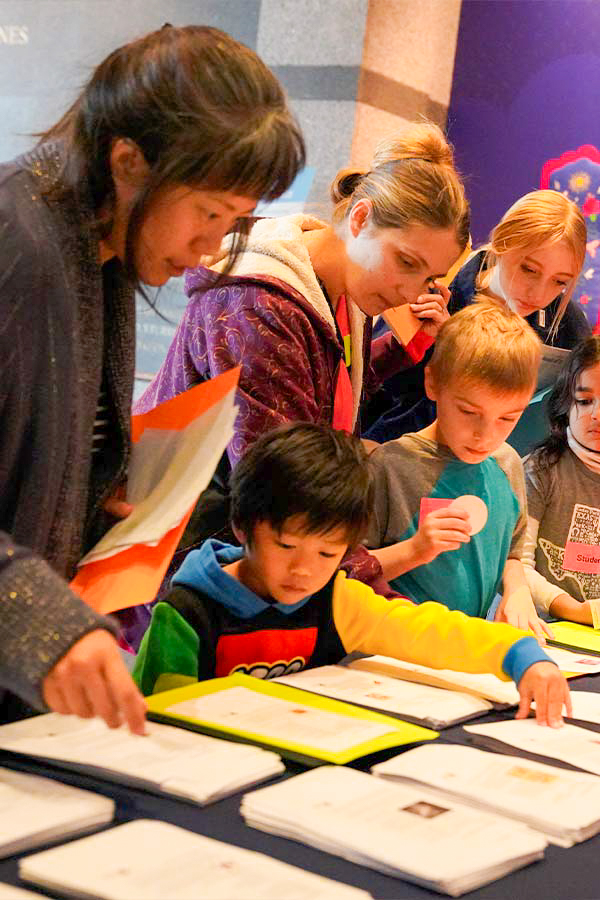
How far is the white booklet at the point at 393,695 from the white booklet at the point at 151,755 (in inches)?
11.4

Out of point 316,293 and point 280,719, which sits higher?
point 316,293

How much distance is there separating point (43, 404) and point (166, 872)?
44 centimetres

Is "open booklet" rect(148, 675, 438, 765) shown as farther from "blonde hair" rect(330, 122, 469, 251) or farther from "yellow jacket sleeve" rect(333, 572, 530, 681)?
"blonde hair" rect(330, 122, 469, 251)

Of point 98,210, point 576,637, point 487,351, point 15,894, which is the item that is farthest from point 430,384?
point 15,894

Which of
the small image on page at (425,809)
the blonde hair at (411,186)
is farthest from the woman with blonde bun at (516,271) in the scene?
the small image on page at (425,809)

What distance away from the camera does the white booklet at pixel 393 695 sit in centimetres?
148

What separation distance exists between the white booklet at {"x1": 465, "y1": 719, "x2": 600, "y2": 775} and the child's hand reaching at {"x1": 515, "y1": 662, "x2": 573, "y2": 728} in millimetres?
15

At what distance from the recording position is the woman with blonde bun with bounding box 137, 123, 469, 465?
5.87 ft

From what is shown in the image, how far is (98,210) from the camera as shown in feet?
3.84

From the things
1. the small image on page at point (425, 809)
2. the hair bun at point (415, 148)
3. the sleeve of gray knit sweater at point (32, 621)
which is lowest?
the small image on page at point (425, 809)

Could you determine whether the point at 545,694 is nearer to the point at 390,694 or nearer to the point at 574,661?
the point at 390,694

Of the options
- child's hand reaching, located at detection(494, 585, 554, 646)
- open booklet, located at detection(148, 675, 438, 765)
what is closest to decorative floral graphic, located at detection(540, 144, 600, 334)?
child's hand reaching, located at detection(494, 585, 554, 646)

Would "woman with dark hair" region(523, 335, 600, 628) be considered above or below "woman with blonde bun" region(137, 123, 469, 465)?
below

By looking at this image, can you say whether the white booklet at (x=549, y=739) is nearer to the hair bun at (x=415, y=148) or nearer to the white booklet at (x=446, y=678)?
the white booklet at (x=446, y=678)
